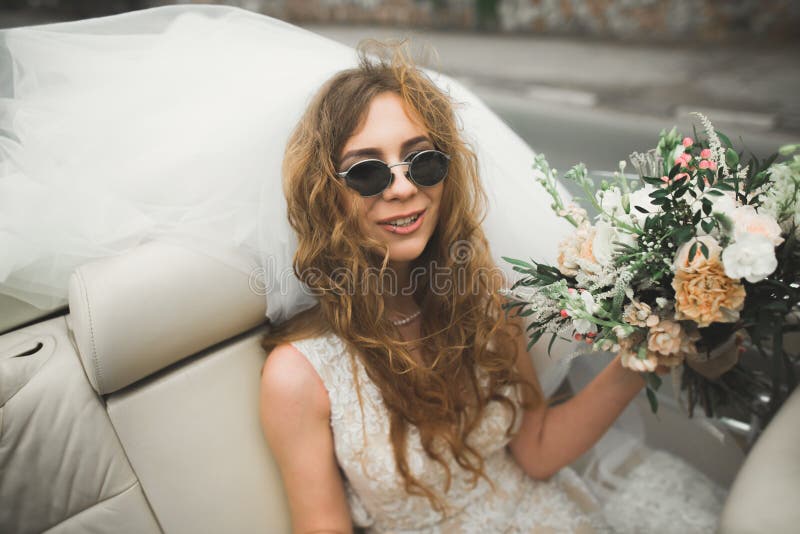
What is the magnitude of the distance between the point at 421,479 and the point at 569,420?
1.36ft

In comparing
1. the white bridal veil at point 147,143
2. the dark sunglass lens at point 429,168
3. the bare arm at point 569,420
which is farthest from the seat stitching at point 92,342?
the bare arm at point 569,420

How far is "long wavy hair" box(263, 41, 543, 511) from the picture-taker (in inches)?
41.6

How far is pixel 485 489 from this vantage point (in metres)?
1.29

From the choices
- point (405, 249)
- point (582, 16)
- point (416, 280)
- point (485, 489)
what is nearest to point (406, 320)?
point (416, 280)

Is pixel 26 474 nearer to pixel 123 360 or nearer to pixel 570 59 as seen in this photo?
pixel 123 360

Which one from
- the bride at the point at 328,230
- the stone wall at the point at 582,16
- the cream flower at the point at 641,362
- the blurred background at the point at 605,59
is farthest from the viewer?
the stone wall at the point at 582,16

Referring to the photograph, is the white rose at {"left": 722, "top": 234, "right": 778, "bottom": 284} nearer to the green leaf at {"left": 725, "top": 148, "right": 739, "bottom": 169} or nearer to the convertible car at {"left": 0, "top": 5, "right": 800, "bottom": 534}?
the green leaf at {"left": 725, "top": 148, "right": 739, "bottom": 169}

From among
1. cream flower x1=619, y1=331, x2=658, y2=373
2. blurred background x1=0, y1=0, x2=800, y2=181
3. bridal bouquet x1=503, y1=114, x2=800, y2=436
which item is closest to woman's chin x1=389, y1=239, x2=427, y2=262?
bridal bouquet x1=503, y1=114, x2=800, y2=436

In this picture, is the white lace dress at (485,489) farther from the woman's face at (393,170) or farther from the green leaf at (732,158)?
the green leaf at (732,158)

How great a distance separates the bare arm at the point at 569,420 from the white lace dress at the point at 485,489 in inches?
2.5

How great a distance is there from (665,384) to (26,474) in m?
1.69

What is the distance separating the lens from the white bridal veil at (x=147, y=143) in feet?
3.53

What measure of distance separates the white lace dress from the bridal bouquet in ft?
1.44

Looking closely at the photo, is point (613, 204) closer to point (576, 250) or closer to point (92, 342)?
point (576, 250)
